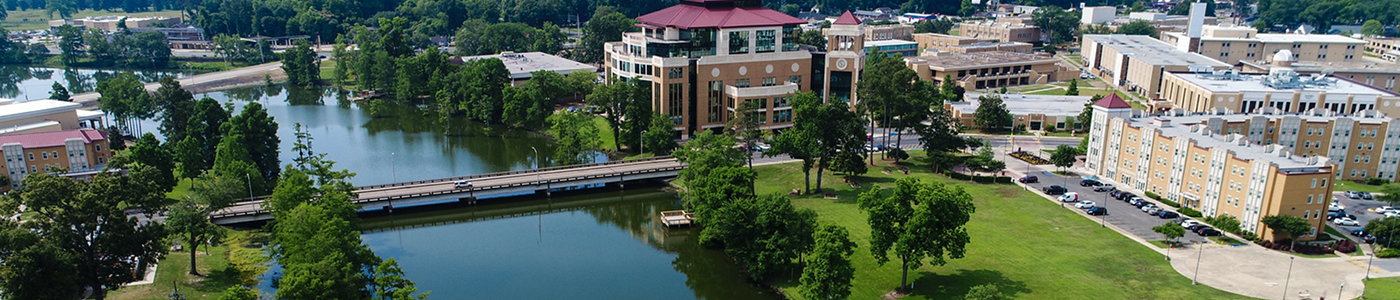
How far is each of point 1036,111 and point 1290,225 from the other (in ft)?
156

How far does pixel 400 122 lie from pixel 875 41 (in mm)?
94122

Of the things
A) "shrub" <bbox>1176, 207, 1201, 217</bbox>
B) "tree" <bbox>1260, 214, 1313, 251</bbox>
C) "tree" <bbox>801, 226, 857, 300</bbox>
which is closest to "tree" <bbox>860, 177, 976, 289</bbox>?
"tree" <bbox>801, 226, 857, 300</bbox>

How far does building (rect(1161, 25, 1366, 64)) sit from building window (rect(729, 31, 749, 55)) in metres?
85.9

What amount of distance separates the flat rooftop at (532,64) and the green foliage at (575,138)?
119 feet

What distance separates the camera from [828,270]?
1950 inches

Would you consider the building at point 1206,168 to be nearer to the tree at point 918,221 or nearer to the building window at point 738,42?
the tree at point 918,221

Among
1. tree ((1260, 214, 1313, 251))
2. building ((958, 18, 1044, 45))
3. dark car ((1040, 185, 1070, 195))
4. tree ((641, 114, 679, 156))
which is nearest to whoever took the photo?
tree ((1260, 214, 1313, 251))

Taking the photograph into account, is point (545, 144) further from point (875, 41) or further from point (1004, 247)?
point (875, 41)

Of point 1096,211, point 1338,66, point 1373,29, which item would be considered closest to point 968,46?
point 1338,66

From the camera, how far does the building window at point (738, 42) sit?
97312mm

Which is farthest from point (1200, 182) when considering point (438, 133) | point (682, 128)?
point (438, 133)

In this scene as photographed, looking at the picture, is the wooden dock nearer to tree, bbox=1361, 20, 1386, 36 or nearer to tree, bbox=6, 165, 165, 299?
tree, bbox=6, 165, 165, 299

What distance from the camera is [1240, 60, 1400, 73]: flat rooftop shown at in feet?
408

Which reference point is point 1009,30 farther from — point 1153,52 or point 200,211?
point 200,211
